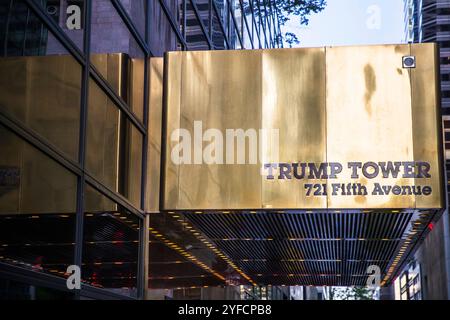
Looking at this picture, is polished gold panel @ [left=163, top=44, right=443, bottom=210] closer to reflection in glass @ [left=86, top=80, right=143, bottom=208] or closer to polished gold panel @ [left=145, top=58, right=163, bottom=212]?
reflection in glass @ [left=86, top=80, right=143, bottom=208]

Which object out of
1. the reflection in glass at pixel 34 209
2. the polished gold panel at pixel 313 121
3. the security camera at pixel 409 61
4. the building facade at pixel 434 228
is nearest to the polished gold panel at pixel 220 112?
the polished gold panel at pixel 313 121

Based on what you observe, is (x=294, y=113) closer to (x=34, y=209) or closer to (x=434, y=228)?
(x=34, y=209)

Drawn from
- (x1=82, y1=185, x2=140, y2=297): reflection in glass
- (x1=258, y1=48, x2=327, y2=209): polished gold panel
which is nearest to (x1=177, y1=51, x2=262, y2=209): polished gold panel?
(x1=258, y1=48, x2=327, y2=209): polished gold panel

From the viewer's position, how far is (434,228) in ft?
195

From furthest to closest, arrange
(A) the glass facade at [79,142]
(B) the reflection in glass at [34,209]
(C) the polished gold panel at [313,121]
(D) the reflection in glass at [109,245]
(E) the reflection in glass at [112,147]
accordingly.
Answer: (C) the polished gold panel at [313,121]
(E) the reflection in glass at [112,147]
(D) the reflection in glass at [109,245]
(A) the glass facade at [79,142]
(B) the reflection in glass at [34,209]

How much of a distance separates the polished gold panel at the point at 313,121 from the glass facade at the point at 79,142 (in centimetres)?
95

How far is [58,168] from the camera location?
991cm

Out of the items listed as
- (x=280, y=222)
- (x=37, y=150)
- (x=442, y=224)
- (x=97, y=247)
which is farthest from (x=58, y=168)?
(x=442, y=224)

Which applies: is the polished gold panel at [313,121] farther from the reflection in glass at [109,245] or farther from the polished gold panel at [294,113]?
the reflection in glass at [109,245]

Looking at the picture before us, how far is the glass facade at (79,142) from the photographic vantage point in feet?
28.0

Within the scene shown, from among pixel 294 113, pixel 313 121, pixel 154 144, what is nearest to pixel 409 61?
pixel 313 121

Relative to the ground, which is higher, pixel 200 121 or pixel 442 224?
pixel 442 224

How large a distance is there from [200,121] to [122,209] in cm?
196

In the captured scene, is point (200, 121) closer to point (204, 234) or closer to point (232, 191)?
point (232, 191)
